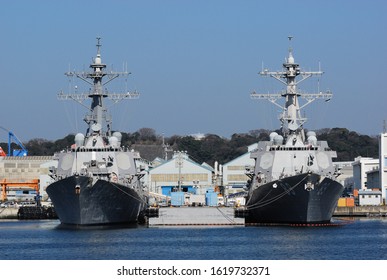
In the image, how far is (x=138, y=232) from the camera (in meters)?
63.4

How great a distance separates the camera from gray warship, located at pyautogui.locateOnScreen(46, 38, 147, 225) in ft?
220

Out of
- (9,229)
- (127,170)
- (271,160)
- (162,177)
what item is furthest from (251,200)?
(162,177)

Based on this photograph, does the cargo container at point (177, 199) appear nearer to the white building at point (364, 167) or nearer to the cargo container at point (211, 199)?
the cargo container at point (211, 199)

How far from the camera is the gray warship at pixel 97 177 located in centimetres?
6712

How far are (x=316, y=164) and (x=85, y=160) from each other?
1511cm

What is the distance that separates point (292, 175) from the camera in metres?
67.2

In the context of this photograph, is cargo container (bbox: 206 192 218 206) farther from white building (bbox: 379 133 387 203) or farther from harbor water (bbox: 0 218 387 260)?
harbor water (bbox: 0 218 387 260)

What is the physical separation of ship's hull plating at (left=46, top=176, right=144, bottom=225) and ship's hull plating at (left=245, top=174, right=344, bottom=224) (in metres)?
8.57

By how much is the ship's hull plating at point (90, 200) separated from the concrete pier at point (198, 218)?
2.69 m

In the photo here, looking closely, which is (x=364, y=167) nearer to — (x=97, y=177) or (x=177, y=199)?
(x=177, y=199)

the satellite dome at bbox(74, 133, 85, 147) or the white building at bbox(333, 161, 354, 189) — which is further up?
the white building at bbox(333, 161, 354, 189)

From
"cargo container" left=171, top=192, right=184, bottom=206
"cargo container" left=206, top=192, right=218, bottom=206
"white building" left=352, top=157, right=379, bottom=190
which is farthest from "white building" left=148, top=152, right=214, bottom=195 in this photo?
"cargo container" left=171, top=192, right=184, bottom=206

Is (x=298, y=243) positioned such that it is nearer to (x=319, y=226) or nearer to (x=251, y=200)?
(x=319, y=226)

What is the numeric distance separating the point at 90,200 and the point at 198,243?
47.4ft
